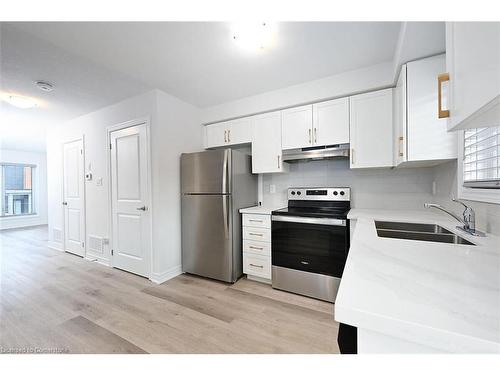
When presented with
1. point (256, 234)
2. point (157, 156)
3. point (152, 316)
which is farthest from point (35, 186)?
point (256, 234)

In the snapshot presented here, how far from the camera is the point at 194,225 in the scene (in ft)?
8.66

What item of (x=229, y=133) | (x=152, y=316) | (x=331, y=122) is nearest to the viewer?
(x=152, y=316)

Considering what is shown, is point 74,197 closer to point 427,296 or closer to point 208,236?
point 208,236

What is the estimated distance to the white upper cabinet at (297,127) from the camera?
93.7 inches

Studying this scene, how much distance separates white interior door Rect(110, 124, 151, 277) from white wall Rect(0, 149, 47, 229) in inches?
215

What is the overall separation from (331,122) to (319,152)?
0.35m

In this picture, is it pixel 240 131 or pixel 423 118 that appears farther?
pixel 240 131

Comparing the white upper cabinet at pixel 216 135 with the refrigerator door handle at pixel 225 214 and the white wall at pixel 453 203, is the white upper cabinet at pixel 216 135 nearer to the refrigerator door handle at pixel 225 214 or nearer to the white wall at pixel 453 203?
the refrigerator door handle at pixel 225 214

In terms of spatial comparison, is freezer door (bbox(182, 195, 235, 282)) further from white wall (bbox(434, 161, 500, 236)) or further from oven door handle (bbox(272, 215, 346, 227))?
white wall (bbox(434, 161, 500, 236))

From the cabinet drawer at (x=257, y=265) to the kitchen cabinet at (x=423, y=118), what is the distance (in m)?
1.69

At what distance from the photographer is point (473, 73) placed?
1.77 ft

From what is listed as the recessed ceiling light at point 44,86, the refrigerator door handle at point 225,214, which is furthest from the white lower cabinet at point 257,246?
the recessed ceiling light at point 44,86

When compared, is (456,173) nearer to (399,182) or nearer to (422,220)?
(422,220)
